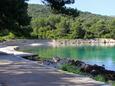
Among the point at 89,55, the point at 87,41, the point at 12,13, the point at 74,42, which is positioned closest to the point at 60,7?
the point at 12,13

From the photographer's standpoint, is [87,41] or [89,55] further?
[87,41]

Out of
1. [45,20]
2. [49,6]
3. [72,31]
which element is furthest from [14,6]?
[45,20]

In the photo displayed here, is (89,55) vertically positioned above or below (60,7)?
below

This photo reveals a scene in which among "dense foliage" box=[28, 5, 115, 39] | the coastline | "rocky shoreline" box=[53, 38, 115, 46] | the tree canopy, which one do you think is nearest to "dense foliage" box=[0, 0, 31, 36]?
the tree canopy

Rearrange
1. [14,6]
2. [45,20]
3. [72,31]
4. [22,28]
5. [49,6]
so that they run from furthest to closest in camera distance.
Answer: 1. [45,20]
2. [72,31]
3. [22,28]
4. [14,6]
5. [49,6]

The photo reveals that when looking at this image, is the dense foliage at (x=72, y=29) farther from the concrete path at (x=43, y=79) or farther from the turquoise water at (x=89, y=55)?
the concrete path at (x=43, y=79)

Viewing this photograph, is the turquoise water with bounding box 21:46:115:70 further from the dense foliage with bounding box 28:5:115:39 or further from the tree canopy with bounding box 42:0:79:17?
the dense foliage with bounding box 28:5:115:39

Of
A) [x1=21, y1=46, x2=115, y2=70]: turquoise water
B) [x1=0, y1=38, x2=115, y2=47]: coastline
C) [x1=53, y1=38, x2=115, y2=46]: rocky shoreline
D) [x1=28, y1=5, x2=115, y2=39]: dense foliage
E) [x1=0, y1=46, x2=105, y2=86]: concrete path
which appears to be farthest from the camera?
[x1=28, y1=5, x2=115, y2=39]: dense foliage

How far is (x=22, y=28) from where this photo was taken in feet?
113

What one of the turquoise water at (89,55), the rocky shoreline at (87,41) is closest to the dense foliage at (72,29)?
the rocky shoreline at (87,41)

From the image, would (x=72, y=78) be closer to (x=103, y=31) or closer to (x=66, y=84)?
(x=66, y=84)

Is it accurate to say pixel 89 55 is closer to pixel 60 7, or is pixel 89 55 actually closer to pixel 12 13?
pixel 12 13

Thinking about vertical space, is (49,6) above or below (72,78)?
above

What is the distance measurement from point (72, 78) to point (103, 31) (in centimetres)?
10371
